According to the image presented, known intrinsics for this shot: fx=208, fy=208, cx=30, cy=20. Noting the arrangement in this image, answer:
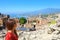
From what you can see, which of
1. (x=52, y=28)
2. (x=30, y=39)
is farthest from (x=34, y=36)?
(x=52, y=28)

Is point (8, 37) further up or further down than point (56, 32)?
further up

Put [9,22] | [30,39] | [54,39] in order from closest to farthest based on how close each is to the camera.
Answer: [9,22] < [54,39] < [30,39]

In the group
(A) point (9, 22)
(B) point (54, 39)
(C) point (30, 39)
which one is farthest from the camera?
(C) point (30, 39)

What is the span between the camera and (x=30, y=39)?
6.95 metres

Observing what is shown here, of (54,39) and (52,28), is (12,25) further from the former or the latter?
(52,28)

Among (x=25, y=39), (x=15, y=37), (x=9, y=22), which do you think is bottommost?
(x=25, y=39)

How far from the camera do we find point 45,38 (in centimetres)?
669

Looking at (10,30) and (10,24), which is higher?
(10,24)

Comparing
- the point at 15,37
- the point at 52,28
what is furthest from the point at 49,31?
the point at 15,37

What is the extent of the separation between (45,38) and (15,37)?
9.60 ft

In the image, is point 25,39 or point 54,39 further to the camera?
point 25,39

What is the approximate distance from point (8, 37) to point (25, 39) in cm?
326

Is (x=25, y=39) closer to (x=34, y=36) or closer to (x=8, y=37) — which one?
(x=34, y=36)

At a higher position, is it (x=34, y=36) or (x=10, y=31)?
(x=10, y=31)
